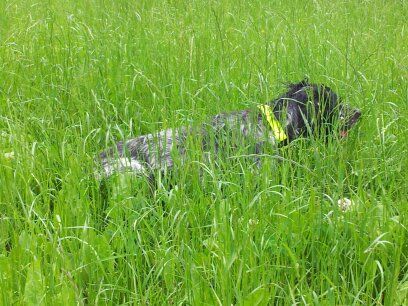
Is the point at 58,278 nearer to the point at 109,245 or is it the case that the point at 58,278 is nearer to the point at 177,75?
the point at 109,245

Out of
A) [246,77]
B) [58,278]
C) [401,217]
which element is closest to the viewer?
[58,278]

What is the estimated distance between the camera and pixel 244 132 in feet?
12.0

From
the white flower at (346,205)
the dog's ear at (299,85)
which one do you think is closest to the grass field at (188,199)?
the white flower at (346,205)

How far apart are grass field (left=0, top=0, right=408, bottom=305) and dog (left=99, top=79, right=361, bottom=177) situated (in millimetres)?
98

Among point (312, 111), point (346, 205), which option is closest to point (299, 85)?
point (312, 111)

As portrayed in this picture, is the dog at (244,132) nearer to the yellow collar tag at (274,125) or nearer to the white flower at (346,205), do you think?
the yellow collar tag at (274,125)

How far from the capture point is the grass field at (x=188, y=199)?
232cm

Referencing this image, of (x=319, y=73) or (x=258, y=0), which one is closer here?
(x=319, y=73)

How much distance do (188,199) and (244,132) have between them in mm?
893

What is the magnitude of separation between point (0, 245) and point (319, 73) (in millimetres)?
2883

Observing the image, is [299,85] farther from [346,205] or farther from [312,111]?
[346,205]

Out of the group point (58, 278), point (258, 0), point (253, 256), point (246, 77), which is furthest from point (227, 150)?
point (258, 0)

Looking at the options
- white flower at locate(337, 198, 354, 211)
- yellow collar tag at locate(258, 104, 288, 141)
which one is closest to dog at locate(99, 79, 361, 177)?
yellow collar tag at locate(258, 104, 288, 141)

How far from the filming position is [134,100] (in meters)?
4.27
